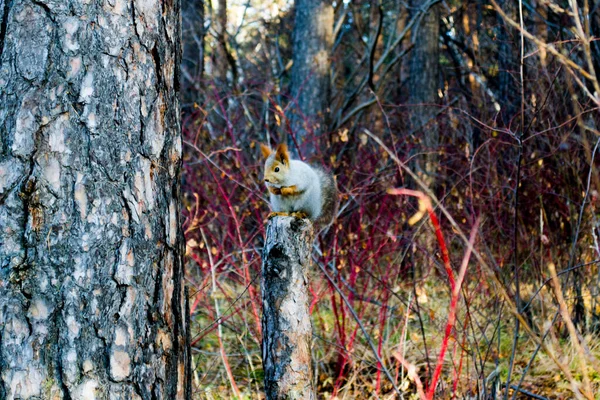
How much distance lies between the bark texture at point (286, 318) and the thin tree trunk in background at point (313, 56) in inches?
159

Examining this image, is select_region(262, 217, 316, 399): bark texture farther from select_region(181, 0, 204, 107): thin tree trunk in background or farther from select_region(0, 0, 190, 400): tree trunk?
select_region(181, 0, 204, 107): thin tree trunk in background

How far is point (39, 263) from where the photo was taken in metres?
1.56

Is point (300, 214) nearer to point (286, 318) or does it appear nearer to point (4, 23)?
point (286, 318)

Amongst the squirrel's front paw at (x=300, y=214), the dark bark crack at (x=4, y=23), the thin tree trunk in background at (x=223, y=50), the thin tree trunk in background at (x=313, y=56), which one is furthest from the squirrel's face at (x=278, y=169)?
the thin tree trunk in background at (x=223, y=50)

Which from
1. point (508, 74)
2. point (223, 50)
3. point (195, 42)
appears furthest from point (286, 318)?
point (195, 42)

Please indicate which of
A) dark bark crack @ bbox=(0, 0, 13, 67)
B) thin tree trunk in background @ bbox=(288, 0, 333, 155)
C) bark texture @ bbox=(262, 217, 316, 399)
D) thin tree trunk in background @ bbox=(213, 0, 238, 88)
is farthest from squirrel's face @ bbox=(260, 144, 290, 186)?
thin tree trunk in background @ bbox=(213, 0, 238, 88)

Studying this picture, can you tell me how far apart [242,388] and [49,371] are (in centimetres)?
226

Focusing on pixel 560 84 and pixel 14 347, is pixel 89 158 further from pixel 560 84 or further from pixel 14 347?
pixel 560 84

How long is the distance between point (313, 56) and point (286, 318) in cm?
455

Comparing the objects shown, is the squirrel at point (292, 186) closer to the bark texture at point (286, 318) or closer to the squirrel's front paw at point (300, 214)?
the squirrel's front paw at point (300, 214)

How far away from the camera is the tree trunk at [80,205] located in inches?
60.9

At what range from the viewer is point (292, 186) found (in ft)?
8.23

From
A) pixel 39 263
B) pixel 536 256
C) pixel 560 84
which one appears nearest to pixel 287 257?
pixel 39 263

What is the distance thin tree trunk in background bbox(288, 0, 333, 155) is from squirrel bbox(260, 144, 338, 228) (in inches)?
135
